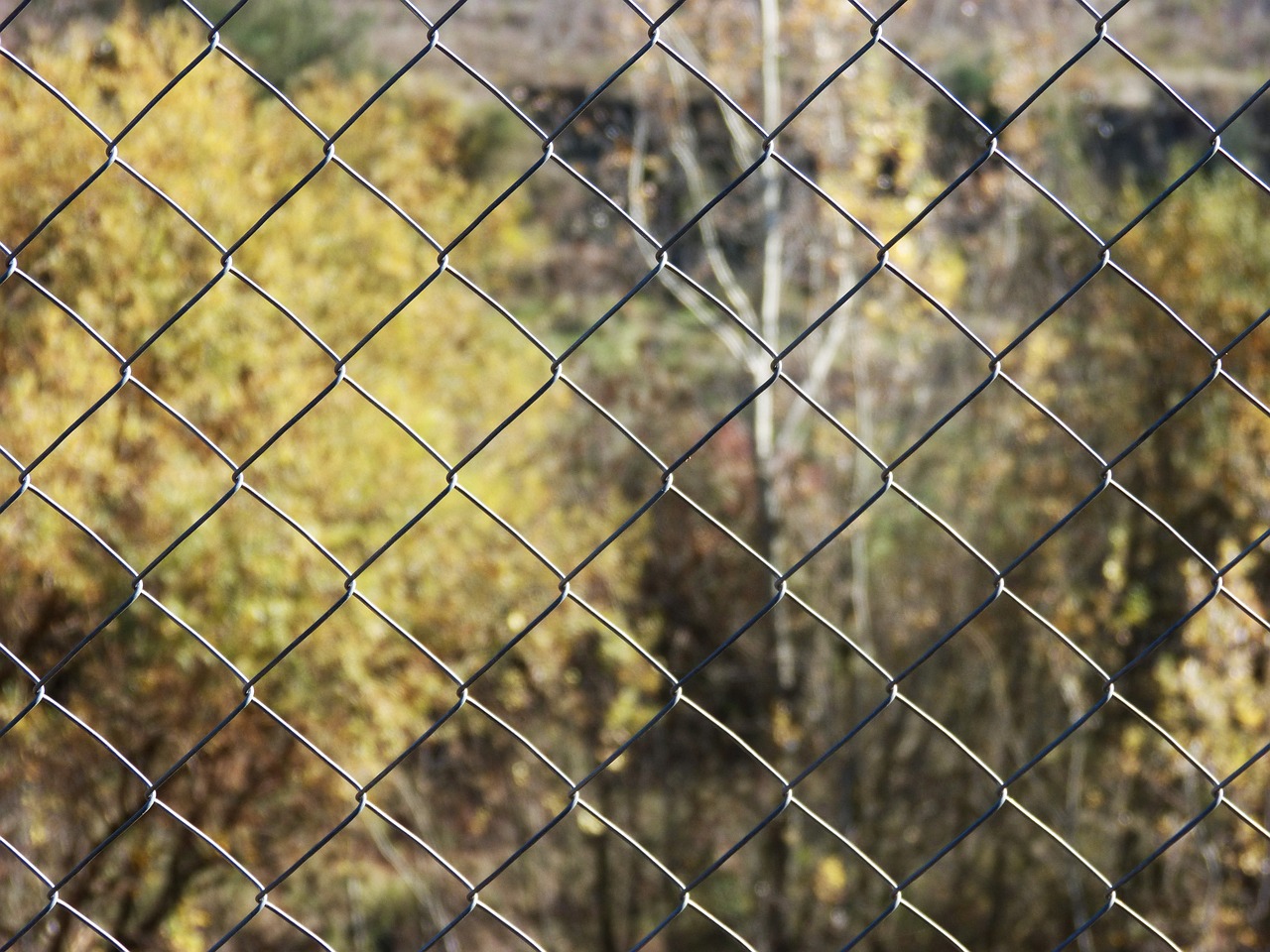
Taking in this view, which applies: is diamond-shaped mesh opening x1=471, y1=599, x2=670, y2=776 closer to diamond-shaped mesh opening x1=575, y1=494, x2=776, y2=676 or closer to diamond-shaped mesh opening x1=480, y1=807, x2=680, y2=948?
diamond-shaped mesh opening x1=575, y1=494, x2=776, y2=676

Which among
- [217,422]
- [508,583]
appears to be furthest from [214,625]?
[508,583]

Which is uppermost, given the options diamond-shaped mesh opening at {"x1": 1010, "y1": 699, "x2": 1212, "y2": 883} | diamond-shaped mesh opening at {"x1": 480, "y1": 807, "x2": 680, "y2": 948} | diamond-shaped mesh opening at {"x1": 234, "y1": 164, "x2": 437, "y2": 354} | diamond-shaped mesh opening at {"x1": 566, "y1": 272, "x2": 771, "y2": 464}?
diamond-shaped mesh opening at {"x1": 234, "y1": 164, "x2": 437, "y2": 354}

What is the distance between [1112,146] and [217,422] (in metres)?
7.66

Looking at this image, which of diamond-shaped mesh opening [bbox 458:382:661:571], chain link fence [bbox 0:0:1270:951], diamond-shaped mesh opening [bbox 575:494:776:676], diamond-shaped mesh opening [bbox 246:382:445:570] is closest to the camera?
chain link fence [bbox 0:0:1270:951]

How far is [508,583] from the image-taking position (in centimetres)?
961

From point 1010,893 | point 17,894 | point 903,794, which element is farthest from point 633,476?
point 17,894

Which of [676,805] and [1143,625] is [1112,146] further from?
[676,805]

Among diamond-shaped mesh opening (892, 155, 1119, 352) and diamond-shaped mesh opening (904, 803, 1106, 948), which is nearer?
diamond-shaped mesh opening (904, 803, 1106, 948)

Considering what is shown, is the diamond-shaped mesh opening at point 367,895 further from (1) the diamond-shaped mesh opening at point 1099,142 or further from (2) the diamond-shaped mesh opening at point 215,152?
(1) the diamond-shaped mesh opening at point 1099,142

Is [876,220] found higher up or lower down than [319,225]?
lower down

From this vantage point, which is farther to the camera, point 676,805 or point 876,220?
point 676,805

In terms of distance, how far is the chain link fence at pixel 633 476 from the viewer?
27.9ft

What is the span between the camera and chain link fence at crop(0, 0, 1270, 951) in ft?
27.9

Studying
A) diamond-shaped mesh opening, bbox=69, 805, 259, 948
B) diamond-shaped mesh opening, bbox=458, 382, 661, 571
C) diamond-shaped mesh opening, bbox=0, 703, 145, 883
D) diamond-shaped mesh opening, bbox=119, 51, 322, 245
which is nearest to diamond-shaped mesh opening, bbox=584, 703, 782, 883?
diamond-shaped mesh opening, bbox=458, 382, 661, 571
